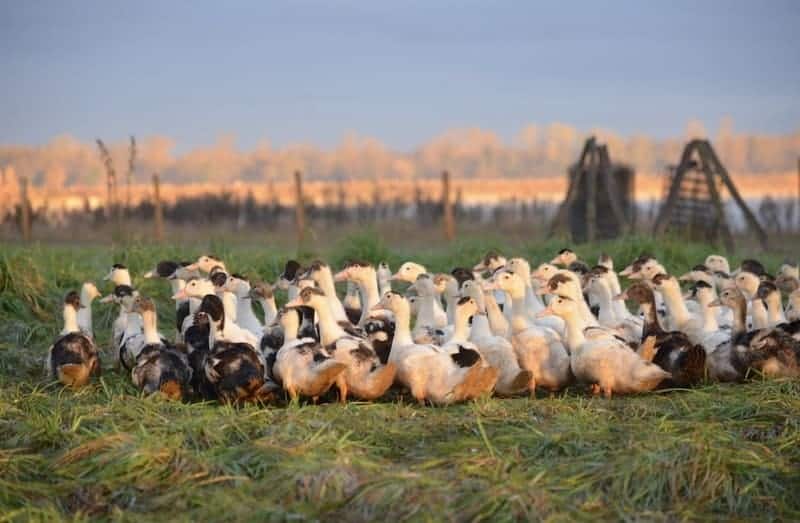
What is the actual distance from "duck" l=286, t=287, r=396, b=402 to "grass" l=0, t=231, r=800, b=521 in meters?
0.19

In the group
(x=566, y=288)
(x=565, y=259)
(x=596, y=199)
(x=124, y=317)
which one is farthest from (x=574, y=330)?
(x=596, y=199)

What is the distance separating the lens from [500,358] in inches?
274

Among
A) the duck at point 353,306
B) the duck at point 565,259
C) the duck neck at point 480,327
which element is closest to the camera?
the duck neck at point 480,327

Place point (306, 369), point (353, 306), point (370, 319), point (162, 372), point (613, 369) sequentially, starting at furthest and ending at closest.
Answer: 1. point (353, 306)
2. point (370, 319)
3. point (613, 369)
4. point (162, 372)
5. point (306, 369)

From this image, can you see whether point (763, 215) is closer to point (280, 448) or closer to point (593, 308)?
point (593, 308)

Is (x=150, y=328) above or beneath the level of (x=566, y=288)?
beneath

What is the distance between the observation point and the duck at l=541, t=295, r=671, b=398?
668 centimetres

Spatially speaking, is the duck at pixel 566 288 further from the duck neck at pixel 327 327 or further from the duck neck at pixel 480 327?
the duck neck at pixel 327 327

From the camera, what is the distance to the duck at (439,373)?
6.42 metres

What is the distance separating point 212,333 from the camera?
6.96m

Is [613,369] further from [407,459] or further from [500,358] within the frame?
[407,459]

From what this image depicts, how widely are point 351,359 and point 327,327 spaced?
456mm

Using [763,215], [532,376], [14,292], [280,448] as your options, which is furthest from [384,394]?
[763,215]

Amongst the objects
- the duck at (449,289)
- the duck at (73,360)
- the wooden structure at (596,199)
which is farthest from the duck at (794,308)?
the wooden structure at (596,199)
